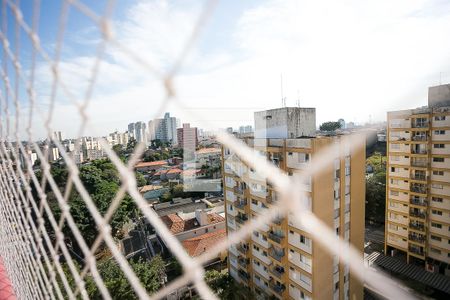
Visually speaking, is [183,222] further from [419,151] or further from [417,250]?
[419,151]

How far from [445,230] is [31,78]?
8714mm

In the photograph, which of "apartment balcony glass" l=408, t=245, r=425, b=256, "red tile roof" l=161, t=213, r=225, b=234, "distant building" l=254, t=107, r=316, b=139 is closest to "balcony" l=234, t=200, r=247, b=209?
"distant building" l=254, t=107, r=316, b=139

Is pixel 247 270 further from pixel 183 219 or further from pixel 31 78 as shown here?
pixel 31 78

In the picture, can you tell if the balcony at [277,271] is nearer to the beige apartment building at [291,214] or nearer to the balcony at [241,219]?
the beige apartment building at [291,214]

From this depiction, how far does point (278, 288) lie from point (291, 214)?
5.43ft

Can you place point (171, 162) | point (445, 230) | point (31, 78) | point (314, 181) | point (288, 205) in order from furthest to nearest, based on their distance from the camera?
point (171, 162)
point (445, 230)
point (314, 181)
point (31, 78)
point (288, 205)

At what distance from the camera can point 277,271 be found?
5.05 metres

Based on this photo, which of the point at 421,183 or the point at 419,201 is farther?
the point at 419,201

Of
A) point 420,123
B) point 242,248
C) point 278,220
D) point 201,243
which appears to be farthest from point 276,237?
point 420,123

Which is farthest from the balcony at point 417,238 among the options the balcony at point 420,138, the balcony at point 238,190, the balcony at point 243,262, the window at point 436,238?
the balcony at point 238,190

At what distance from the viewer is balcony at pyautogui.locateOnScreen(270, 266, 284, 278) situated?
4934 millimetres

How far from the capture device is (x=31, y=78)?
862mm

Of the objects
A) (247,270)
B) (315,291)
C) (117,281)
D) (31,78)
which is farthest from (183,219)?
(31,78)

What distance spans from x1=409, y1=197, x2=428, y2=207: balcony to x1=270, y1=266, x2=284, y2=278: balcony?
4668 millimetres
